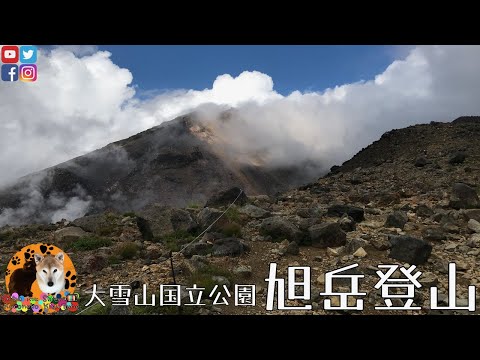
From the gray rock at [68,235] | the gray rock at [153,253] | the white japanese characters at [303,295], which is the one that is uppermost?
the gray rock at [68,235]

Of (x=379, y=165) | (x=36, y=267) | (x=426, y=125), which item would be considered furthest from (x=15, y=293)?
(x=426, y=125)

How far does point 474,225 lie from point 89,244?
30.8 ft

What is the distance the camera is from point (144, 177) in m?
34.6

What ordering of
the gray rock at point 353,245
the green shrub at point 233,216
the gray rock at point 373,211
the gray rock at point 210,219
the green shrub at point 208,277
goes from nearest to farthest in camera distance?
1. the green shrub at point 208,277
2. the gray rock at point 353,245
3. the gray rock at point 210,219
4. the green shrub at point 233,216
5. the gray rock at point 373,211

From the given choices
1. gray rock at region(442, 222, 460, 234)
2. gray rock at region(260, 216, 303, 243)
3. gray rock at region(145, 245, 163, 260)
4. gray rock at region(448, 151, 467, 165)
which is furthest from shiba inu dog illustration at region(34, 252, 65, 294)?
gray rock at region(448, 151, 467, 165)

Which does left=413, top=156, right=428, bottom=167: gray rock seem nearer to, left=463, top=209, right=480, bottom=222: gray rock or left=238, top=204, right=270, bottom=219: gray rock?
left=463, top=209, right=480, bottom=222: gray rock

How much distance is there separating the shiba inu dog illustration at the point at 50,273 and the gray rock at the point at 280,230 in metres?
4.54

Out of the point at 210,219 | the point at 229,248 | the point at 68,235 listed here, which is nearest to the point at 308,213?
the point at 210,219

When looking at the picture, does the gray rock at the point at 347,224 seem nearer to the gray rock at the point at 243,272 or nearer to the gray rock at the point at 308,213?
the gray rock at the point at 308,213

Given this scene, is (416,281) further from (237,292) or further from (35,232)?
(35,232)

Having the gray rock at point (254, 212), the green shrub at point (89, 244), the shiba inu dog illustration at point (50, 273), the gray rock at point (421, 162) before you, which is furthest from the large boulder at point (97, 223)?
the gray rock at point (421, 162)

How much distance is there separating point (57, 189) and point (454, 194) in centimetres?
3501

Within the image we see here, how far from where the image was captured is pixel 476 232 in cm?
845

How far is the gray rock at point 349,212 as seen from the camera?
1024 cm
